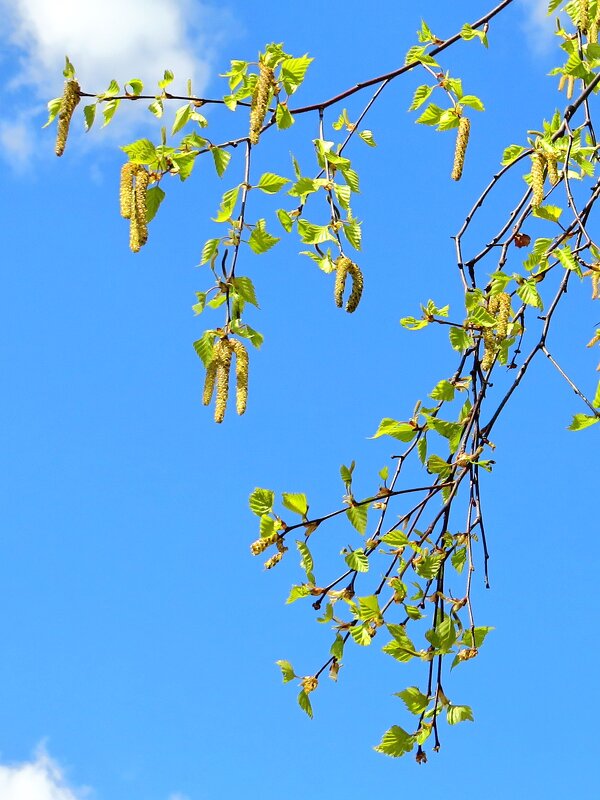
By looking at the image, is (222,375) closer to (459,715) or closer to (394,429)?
(394,429)

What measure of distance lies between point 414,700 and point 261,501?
0.91m

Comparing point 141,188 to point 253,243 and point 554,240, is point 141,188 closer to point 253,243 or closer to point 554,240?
point 253,243

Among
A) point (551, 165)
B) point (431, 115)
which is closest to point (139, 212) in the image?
point (431, 115)

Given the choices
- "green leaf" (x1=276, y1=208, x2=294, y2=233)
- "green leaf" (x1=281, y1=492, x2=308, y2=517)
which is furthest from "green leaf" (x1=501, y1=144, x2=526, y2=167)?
"green leaf" (x1=281, y1=492, x2=308, y2=517)

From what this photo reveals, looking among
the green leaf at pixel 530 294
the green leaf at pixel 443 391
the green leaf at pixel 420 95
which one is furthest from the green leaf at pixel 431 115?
the green leaf at pixel 443 391

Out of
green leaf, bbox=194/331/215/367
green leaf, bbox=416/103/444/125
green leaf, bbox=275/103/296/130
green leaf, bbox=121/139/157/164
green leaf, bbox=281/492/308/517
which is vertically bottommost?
green leaf, bbox=281/492/308/517

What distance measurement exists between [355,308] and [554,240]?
89 cm

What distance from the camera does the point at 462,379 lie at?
165 inches

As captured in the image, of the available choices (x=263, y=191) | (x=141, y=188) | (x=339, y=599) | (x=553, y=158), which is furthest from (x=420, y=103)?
(x=339, y=599)

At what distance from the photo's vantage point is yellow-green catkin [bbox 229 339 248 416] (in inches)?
136

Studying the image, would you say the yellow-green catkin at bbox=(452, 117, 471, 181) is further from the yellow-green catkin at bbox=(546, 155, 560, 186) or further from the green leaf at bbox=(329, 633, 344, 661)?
the green leaf at bbox=(329, 633, 344, 661)

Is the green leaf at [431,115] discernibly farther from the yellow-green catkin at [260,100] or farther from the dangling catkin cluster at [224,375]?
the dangling catkin cluster at [224,375]

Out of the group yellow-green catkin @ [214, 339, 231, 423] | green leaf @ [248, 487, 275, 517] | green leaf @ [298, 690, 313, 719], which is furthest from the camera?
green leaf @ [298, 690, 313, 719]

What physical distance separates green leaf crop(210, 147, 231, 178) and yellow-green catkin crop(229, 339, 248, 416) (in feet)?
2.08
